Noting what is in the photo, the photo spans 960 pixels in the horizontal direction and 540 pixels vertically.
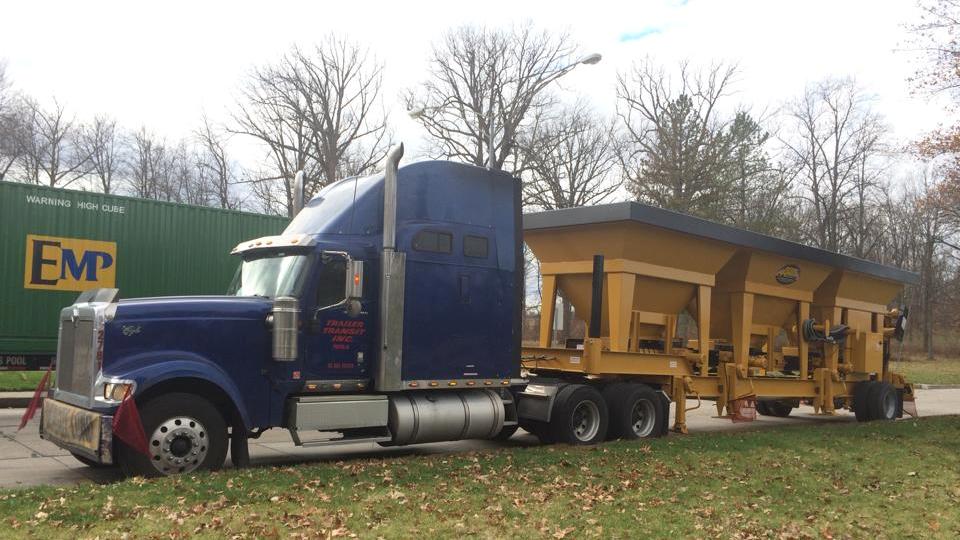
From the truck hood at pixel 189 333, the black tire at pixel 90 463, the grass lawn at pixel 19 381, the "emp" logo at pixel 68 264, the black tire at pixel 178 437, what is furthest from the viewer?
the grass lawn at pixel 19 381

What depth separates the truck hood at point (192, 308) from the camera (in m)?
7.73

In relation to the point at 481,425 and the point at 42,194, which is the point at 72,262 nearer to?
the point at 42,194

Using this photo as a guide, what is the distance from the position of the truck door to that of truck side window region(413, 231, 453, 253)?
0.91m

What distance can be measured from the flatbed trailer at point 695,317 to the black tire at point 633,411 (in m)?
0.02

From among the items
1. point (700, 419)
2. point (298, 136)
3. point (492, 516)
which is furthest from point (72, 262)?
point (298, 136)

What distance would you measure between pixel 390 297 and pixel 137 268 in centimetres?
759

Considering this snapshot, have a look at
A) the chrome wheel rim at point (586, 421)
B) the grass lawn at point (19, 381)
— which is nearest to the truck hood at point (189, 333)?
the chrome wheel rim at point (586, 421)

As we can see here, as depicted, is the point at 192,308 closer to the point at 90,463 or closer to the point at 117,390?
the point at 117,390

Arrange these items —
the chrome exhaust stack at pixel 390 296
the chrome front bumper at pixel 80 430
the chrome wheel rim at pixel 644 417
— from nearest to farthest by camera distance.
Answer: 1. the chrome front bumper at pixel 80 430
2. the chrome exhaust stack at pixel 390 296
3. the chrome wheel rim at pixel 644 417

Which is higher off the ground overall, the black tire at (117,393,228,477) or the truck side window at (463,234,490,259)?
the truck side window at (463,234,490,259)

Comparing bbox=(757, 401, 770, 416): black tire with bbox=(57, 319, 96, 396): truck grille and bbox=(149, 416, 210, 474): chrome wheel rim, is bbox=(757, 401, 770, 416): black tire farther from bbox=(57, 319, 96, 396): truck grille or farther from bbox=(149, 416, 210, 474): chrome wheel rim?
bbox=(57, 319, 96, 396): truck grille

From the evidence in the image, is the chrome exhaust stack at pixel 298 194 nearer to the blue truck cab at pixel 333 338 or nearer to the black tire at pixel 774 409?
the blue truck cab at pixel 333 338

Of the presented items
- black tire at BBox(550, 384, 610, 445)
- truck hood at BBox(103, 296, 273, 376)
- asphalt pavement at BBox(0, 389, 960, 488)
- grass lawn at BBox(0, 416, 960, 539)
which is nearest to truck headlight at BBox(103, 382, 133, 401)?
truck hood at BBox(103, 296, 273, 376)

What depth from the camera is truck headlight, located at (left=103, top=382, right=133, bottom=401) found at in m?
7.36
